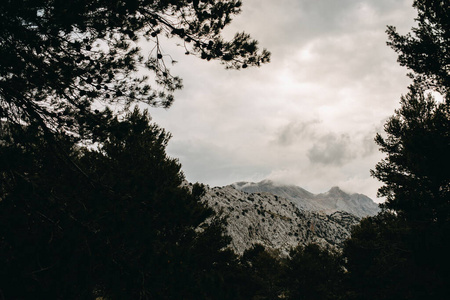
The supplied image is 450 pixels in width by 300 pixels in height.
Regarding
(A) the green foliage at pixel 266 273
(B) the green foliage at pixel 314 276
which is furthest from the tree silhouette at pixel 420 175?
(A) the green foliage at pixel 266 273

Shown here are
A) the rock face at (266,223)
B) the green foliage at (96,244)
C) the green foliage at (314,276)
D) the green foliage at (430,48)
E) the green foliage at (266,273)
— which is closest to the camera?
the green foliage at (96,244)

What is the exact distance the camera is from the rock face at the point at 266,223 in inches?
4043

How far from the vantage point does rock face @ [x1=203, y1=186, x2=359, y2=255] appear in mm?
102688

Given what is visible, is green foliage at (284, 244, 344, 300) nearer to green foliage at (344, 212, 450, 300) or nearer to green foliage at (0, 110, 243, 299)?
green foliage at (344, 212, 450, 300)

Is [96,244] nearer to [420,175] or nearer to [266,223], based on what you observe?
[420,175]

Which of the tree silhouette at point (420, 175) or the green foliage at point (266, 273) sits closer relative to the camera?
the tree silhouette at point (420, 175)

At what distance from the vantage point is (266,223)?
11962 cm

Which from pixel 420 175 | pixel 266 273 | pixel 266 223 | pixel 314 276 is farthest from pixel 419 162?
pixel 266 223

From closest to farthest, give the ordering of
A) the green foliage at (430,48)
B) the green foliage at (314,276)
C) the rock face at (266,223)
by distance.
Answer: the green foliage at (430,48) → the green foliage at (314,276) → the rock face at (266,223)

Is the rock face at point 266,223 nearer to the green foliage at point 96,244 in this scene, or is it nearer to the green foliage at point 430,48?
the green foliage at point 430,48

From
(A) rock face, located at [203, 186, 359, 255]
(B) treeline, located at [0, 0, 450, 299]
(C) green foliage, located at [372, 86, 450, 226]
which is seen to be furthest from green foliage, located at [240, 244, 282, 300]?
(A) rock face, located at [203, 186, 359, 255]

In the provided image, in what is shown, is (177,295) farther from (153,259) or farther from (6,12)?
(6,12)

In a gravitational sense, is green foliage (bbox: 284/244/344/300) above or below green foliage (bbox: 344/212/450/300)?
below

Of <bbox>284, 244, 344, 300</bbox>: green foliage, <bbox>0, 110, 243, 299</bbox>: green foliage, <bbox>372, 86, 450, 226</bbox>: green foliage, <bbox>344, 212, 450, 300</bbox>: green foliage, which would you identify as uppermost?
<bbox>372, 86, 450, 226</bbox>: green foliage
